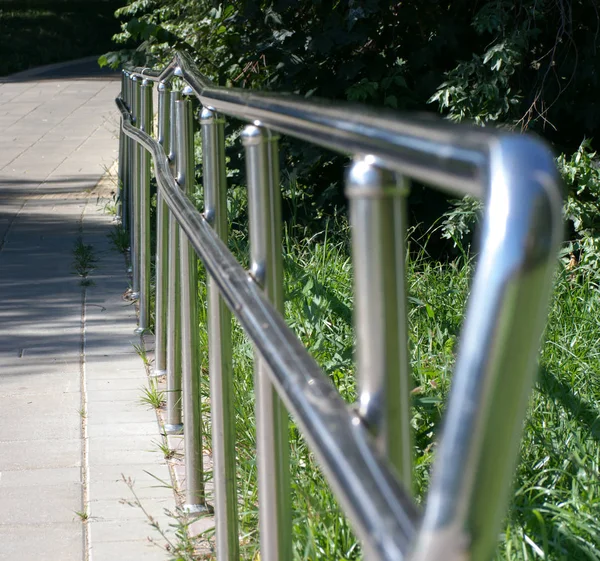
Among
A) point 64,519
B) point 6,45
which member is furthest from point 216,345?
point 6,45

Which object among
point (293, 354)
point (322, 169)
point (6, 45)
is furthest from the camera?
point (6, 45)

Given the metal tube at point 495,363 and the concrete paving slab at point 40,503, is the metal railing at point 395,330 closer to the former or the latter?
the metal tube at point 495,363

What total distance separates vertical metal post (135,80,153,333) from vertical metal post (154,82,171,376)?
62 cm

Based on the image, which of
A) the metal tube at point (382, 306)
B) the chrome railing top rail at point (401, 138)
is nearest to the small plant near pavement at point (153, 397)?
the chrome railing top rail at point (401, 138)

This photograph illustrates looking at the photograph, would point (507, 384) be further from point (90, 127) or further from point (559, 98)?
point (90, 127)

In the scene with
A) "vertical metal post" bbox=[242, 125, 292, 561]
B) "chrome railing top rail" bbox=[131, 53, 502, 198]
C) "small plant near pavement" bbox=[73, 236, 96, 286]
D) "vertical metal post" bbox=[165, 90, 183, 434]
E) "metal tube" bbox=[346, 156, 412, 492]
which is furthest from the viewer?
"small plant near pavement" bbox=[73, 236, 96, 286]

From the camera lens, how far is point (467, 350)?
62 centimetres

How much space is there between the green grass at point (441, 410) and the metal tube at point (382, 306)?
1.12 metres

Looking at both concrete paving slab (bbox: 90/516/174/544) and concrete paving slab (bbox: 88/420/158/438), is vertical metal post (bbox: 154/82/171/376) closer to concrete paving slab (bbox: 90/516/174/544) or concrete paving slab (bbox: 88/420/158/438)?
concrete paving slab (bbox: 88/420/158/438)

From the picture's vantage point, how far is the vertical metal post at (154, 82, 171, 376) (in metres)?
3.79

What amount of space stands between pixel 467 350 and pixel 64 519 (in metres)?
2.43

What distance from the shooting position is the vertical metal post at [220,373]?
7.27 ft

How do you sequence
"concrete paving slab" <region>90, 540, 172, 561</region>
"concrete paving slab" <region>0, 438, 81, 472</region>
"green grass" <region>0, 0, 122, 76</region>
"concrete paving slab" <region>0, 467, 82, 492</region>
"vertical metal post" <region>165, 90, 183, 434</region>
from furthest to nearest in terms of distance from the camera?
"green grass" <region>0, 0, 122, 76</region> < "vertical metal post" <region>165, 90, 183, 434</region> < "concrete paving slab" <region>0, 438, 81, 472</region> < "concrete paving slab" <region>0, 467, 82, 492</region> < "concrete paving slab" <region>90, 540, 172, 561</region>

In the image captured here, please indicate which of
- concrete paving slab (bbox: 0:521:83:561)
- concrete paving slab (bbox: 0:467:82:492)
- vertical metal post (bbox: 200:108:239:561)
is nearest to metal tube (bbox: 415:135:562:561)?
vertical metal post (bbox: 200:108:239:561)
